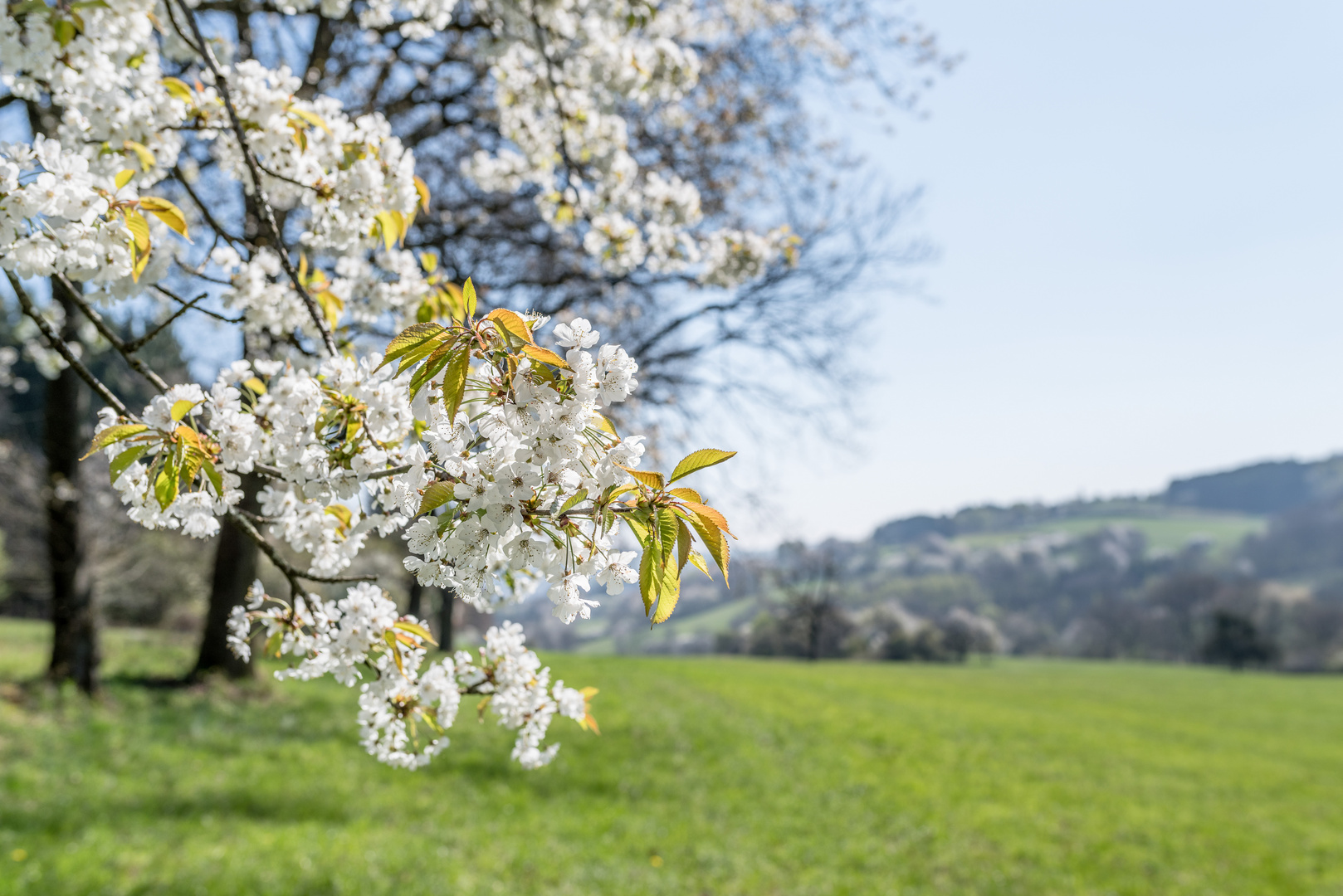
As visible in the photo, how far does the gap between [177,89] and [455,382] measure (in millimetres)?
1719

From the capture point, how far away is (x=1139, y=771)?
38.7 feet

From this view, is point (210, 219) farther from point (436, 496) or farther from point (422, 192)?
point (436, 496)

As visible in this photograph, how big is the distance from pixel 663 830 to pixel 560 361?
19.6ft

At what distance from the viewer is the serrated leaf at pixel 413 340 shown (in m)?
1.05

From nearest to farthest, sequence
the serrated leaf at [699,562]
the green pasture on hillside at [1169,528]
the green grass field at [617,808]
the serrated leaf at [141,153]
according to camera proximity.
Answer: the serrated leaf at [699,562], the serrated leaf at [141,153], the green grass field at [617,808], the green pasture on hillside at [1169,528]

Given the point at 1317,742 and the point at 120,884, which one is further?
the point at 1317,742

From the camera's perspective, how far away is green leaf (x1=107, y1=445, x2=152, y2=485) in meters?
1.23

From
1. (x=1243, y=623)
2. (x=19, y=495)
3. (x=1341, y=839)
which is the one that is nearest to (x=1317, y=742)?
(x=1341, y=839)

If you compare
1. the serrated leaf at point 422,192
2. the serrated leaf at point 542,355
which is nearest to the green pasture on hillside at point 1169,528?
the serrated leaf at point 422,192

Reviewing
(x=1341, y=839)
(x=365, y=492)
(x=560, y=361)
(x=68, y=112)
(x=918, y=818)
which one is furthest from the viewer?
(x=1341, y=839)

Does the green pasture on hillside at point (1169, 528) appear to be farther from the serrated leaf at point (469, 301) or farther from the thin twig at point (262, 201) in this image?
the serrated leaf at point (469, 301)

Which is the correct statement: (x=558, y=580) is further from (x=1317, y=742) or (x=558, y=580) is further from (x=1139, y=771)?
(x=1317, y=742)

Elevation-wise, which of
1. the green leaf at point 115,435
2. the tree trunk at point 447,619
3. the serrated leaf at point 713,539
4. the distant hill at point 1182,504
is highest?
the distant hill at point 1182,504

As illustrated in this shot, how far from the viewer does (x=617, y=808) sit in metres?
6.48
